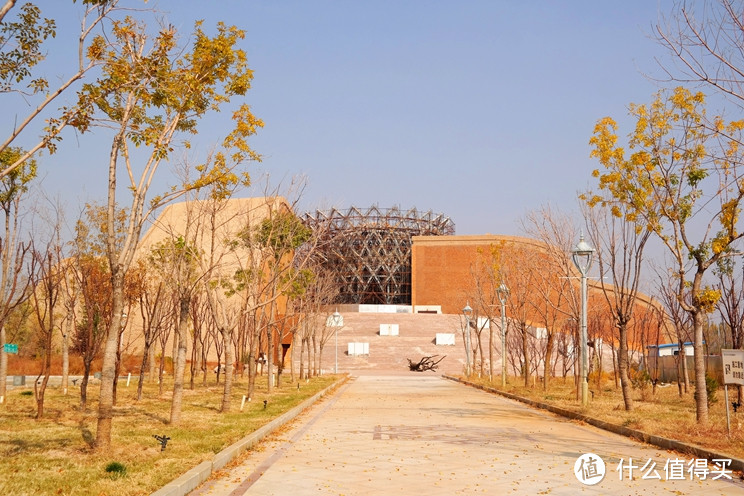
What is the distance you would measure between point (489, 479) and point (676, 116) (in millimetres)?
10067

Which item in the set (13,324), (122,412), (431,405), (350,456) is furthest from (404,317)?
(350,456)

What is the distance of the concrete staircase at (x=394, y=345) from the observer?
202ft

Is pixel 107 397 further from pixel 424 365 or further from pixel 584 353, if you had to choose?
pixel 424 365

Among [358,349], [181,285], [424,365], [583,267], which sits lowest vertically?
[424,365]

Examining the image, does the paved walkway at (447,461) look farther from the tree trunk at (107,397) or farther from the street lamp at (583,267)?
the street lamp at (583,267)

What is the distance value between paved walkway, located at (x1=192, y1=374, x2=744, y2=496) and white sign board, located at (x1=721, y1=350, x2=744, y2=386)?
68.4 inches

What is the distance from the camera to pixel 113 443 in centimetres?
1105

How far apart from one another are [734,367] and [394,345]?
56310mm

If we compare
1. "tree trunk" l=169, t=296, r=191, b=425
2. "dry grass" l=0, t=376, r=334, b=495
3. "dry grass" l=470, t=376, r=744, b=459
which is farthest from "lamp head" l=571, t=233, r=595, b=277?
"tree trunk" l=169, t=296, r=191, b=425

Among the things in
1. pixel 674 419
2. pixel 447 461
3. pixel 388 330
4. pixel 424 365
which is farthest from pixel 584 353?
pixel 388 330

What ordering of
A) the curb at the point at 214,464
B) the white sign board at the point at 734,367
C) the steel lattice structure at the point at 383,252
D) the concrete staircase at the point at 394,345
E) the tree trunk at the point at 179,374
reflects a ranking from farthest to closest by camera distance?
1. the steel lattice structure at the point at 383,252
2. the concrete staircase at the point at 394,345
3. the tree trunk at the point at 179,374
4. the white sign board at the point at 734,367
5. the curb at the point at 214,464

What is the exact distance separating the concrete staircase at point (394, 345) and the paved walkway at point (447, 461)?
1592 inches

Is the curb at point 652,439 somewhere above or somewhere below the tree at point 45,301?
below

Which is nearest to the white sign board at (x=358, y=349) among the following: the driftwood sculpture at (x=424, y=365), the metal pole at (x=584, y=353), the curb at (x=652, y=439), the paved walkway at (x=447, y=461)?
the driftwood sculpture at (x=424, y=365)
